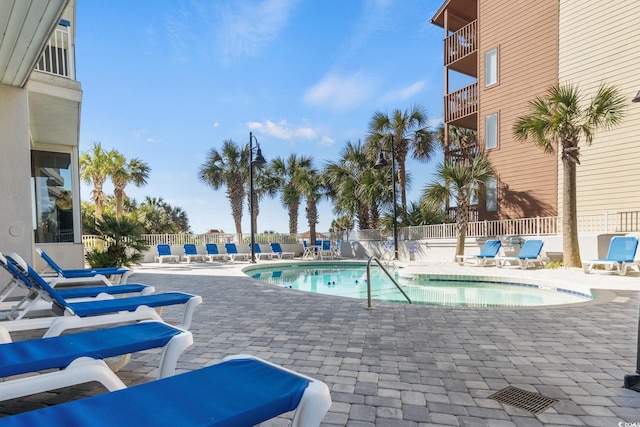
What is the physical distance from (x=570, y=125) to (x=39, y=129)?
13746mm

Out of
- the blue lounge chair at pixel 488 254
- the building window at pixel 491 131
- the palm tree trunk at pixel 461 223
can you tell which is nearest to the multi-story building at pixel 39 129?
the blue lounge chair at pixel 488 254

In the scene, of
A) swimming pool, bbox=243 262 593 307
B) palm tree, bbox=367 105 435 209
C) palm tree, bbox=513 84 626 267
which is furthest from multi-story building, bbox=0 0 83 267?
palm tree, bbox=367 105 435 209

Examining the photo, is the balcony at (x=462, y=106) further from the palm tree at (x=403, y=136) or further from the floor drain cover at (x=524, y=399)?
the floor drain cover at (x=524, y=399)

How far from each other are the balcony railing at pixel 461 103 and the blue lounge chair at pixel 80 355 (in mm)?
17336

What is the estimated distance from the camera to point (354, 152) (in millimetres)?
19469

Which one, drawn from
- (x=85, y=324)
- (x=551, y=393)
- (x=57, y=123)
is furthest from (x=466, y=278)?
(x=57, y=123)

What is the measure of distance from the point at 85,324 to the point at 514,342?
4.10 m

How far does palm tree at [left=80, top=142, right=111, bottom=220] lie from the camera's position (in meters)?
20.6

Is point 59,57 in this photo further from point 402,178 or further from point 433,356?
point 402,178

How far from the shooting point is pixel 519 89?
1470cm

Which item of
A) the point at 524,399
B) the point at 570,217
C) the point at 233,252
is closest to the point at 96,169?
the point at 233,252

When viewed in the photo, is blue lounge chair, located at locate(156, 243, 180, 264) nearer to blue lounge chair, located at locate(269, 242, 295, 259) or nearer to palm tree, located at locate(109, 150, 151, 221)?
blue lounge chair, located at locate(269, 242, 295, 259)

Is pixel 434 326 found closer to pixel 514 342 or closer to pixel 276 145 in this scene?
pixel 514 342

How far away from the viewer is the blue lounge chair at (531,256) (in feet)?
37.3
